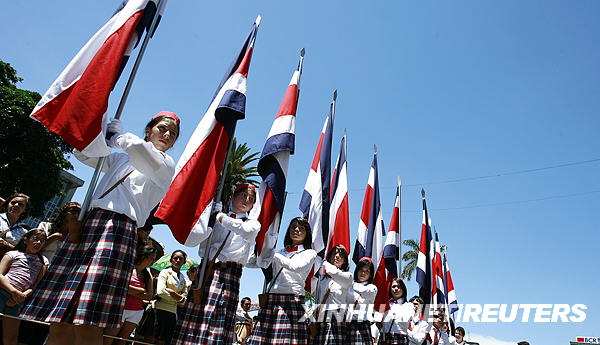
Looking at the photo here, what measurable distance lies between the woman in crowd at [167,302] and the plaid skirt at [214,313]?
83.6 inches

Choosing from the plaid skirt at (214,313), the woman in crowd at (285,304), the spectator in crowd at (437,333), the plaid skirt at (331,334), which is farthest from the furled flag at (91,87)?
the spectator in crowd at (437,333)

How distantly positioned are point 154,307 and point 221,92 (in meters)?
3.65

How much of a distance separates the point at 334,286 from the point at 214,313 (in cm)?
232

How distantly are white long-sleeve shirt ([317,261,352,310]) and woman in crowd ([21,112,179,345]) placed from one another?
2929mm

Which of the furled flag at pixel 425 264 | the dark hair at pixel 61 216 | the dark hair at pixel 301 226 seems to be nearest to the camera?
the dark hair at pixel 61 216

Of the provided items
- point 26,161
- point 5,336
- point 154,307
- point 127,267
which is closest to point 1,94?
point 26,161

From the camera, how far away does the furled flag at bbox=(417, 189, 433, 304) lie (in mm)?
9602

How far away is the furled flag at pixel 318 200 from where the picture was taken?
6.63 meters

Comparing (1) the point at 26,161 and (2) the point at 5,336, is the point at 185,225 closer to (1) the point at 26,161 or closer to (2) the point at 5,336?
(2) the point at 5,336

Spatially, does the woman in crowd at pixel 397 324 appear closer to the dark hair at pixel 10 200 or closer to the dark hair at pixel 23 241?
the dark hair at pixel 23 241

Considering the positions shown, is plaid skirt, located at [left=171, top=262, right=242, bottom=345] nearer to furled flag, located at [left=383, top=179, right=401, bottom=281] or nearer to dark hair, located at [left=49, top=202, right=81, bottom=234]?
dark hair, located at [left=49, top=202, right=81, bottom=234]

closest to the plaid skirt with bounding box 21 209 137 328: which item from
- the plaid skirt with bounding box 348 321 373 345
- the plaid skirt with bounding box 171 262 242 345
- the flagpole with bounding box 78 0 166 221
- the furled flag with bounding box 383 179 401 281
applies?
the flagpole with bounding box 78 0 166 221

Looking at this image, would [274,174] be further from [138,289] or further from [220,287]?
[138,289]

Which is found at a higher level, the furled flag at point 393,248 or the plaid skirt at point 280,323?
the furled flag at point 393,248
